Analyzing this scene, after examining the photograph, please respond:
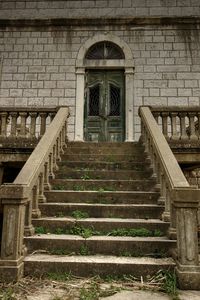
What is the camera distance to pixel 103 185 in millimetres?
5480

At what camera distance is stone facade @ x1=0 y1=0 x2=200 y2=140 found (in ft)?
31.4

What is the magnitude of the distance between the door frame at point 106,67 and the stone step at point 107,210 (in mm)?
4777

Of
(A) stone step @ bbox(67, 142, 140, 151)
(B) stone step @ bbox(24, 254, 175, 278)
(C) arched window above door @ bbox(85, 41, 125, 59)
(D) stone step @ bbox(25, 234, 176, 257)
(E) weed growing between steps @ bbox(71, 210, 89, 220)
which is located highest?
Answer: (C) arched window above door @ bbox(85, 41, 125, 59)

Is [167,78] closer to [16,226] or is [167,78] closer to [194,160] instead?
[194,160]

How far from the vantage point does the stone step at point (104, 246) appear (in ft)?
12.3

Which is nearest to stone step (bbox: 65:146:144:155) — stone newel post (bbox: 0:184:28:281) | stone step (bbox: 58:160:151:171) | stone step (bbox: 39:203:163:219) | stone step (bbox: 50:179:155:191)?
stone step (bbox: 58:160:151:171)

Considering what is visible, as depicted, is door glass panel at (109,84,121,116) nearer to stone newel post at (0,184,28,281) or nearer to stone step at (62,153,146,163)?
stone step at (62,153,146,163)

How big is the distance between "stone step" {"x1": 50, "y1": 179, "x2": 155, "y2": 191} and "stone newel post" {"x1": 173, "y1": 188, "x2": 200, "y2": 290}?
199 centimetres

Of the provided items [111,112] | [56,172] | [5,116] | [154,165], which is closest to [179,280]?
[154,165]

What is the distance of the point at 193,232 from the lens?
3.27 m

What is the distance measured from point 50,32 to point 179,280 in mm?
9119

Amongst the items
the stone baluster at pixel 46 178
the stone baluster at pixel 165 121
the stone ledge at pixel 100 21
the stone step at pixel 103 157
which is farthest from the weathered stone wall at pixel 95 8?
the stone baluster at pixel 46 178

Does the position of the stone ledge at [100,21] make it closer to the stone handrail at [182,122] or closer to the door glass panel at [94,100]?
the door glass panel at [94,100]

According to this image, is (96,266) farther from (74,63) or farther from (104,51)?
(104,51)
